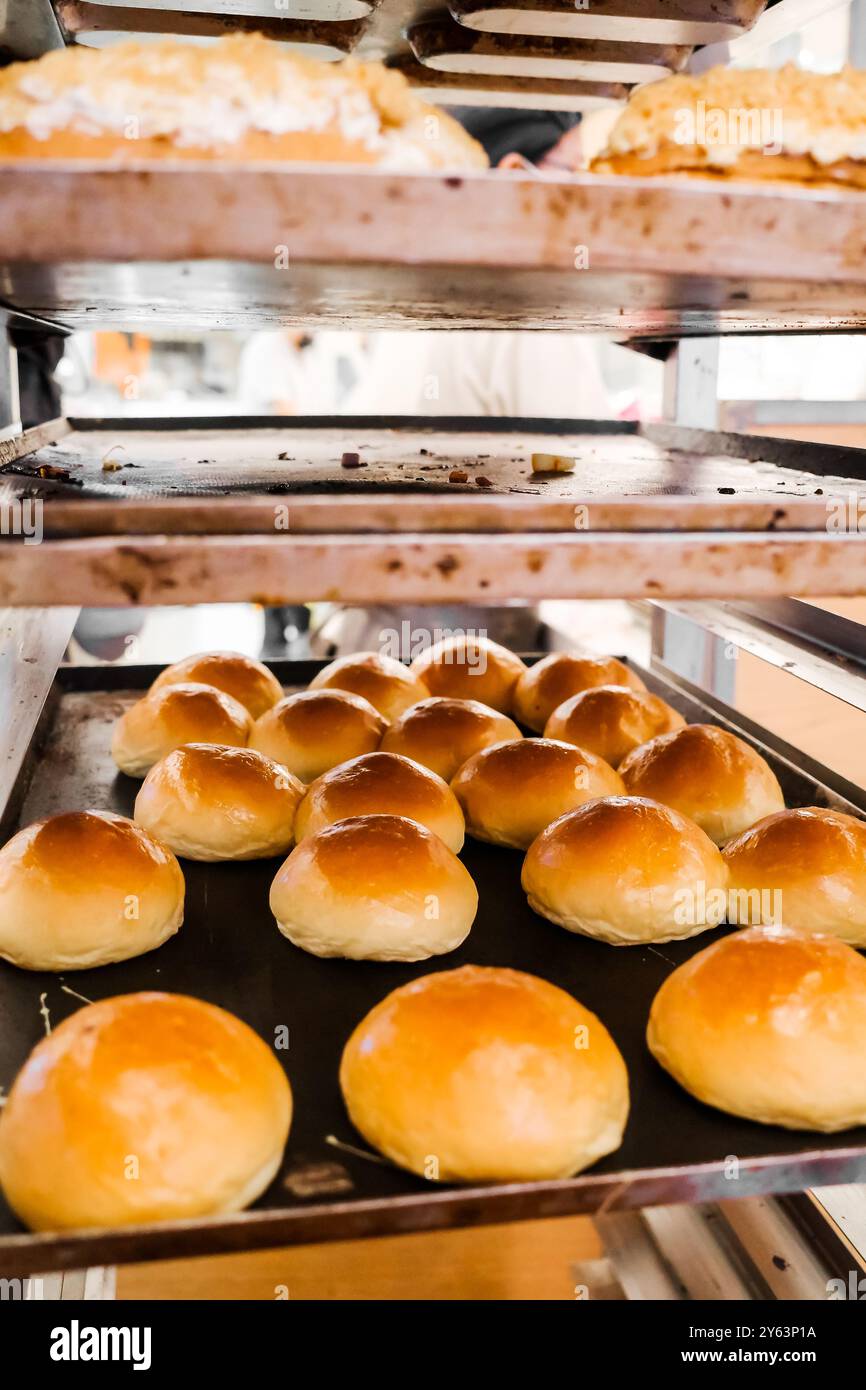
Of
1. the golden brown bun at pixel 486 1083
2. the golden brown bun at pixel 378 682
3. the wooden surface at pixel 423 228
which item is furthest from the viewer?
the golden brown bun at pixel 378 682

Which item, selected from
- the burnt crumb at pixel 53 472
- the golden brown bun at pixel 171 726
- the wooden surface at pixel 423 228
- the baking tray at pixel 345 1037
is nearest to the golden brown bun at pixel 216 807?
the baking tray at pixel 345 1037

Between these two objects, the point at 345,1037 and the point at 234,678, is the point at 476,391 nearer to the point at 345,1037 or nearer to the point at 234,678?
the point at 234,678

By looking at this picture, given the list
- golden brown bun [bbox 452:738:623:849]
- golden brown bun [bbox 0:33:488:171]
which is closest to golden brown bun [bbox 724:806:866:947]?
golden brown bun [bbox 452:738:623:849]

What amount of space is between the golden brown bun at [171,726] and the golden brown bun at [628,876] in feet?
2.71

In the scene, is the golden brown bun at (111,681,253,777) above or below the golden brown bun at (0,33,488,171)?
below

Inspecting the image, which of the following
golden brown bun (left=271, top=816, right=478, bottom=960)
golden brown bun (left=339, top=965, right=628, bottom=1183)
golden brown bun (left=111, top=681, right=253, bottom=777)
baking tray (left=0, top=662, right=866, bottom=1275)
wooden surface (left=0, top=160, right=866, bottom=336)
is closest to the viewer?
wooden surface (left=0, top=160, right=866, bottom=336)

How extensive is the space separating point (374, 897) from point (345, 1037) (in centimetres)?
23

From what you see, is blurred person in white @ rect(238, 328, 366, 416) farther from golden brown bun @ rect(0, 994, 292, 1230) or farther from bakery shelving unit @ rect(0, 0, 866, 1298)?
golden brown bun @ rect(0, 994, 292, 1230)

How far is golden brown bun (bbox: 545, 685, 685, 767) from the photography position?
7.99 feet

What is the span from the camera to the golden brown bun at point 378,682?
2.66 metres

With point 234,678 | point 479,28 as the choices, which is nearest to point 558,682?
point 234,678

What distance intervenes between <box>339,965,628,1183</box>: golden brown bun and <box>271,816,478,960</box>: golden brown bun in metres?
0.27

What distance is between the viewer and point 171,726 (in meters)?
2.34

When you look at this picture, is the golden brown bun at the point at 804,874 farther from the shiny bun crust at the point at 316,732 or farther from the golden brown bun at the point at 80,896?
the golden brown bun at the point at 80,896
